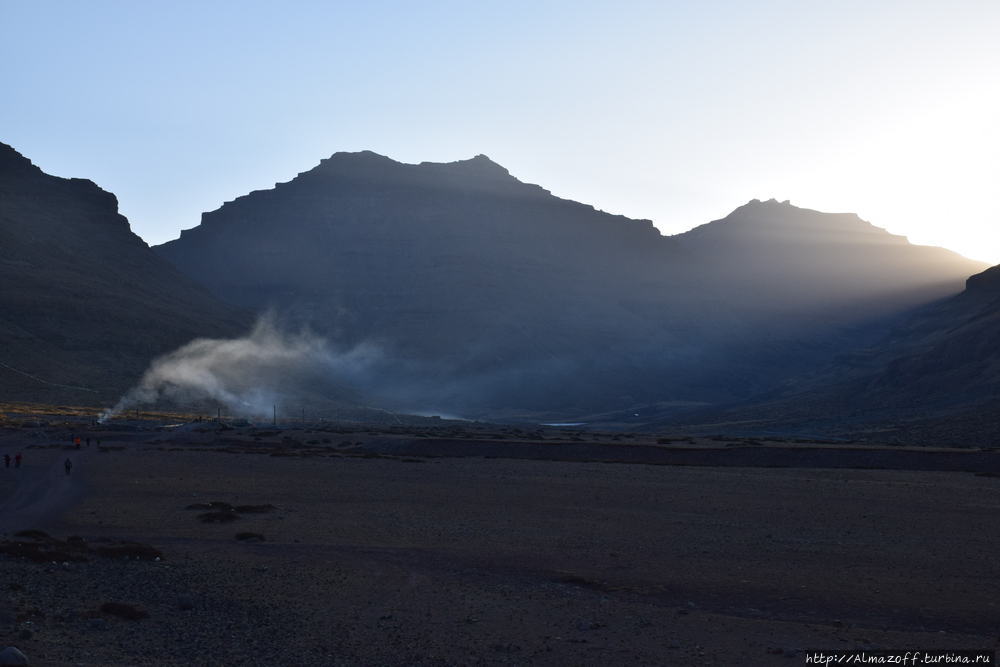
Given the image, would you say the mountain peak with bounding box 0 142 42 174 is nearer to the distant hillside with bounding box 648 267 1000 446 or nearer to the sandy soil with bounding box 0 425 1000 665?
the distant hillside with bounding box 648 267 1000 446

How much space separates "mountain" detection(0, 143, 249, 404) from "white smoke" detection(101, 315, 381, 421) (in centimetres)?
305

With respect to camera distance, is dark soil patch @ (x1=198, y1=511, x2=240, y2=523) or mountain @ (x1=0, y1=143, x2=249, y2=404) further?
mountain @ (x1=0, y1=143, x2=249, y2=404)

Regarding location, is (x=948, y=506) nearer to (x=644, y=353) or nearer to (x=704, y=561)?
(x=704, y=561)

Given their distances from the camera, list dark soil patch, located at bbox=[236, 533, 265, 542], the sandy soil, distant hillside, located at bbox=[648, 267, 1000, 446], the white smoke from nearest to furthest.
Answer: the sandy soil
dark soil patch, located at bbox=[236, 533, 265, 542]
distant hillside, located at bbox=[648, 267, 1000, 446]
the white smoke

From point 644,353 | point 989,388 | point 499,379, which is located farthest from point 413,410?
point 989,388

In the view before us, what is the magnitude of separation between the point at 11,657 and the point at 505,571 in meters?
10.8

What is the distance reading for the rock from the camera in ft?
37.0

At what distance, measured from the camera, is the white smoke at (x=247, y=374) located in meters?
110

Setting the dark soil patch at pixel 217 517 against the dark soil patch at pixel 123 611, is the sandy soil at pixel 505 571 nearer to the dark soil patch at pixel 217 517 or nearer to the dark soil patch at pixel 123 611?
the dark soil patch at pixel 123 611

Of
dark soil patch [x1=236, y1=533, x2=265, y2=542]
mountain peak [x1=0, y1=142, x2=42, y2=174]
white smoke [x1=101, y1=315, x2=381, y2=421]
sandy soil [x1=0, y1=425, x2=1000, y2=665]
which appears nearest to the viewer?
sandy soil [x1=0, y1=425, x2=1000, y2=665]

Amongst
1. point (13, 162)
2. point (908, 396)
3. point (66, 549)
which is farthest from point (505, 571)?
point (13, 162)

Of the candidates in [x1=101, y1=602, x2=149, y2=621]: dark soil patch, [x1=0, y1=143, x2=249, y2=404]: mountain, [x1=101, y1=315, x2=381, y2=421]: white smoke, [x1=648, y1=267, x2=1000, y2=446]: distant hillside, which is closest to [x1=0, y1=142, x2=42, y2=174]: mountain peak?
[x1=0, y1=143, x2=249, y2=404]: mountain

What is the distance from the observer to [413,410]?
158 meters

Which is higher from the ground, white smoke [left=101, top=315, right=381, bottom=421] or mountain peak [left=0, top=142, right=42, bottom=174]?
mountain peak [left=0, top=142, right=42, bottom=174]
